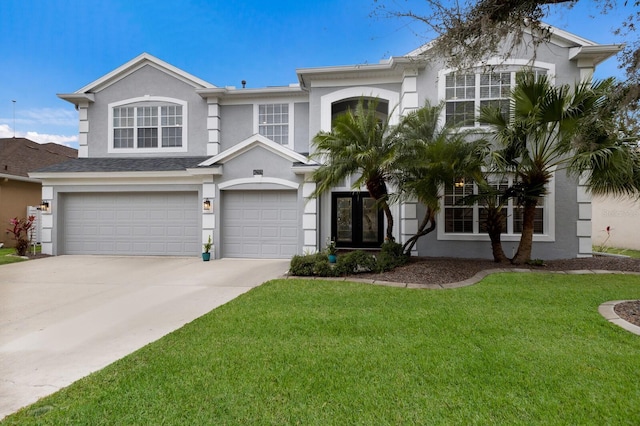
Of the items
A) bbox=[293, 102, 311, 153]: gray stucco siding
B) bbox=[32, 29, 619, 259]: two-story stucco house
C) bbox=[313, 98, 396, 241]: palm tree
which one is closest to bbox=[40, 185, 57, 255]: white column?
bbox=[32, 29, 619, 259]: two-story stucco house

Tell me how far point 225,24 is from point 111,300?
12.3 meters

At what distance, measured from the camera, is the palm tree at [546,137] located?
7301mm

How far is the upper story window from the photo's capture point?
10.2 m

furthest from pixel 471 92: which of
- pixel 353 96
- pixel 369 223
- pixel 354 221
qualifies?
pixel 354 221

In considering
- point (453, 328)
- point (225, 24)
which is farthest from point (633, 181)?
point (225, 24)

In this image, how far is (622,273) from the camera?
25.0ft

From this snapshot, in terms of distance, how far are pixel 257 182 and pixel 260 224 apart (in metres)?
1.42

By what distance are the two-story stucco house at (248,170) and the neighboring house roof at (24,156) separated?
4.79 m

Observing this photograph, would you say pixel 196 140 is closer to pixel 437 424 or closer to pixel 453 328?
pixel 453 328

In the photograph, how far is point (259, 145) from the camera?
10953 millimetres

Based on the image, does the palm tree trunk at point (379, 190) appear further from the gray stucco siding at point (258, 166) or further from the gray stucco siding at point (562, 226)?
the gray stucco siding at point (562, 226)

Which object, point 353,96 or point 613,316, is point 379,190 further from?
point 613,316

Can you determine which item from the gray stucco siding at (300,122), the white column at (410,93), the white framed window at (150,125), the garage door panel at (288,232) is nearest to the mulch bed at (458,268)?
the garage door panel at (288,232)

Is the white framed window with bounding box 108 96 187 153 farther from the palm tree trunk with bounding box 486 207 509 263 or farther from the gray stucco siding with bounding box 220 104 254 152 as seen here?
the palm tree trunk with bounding box 486 207 509 263
